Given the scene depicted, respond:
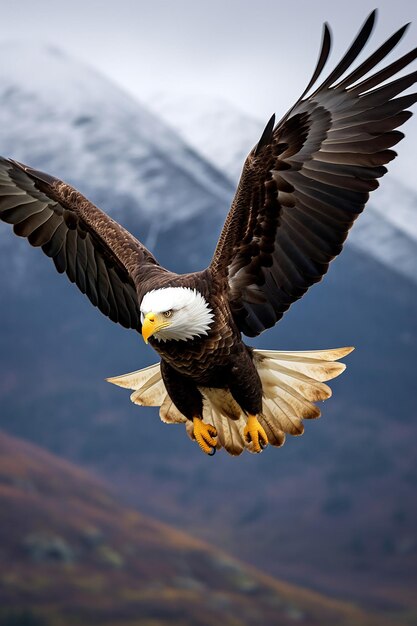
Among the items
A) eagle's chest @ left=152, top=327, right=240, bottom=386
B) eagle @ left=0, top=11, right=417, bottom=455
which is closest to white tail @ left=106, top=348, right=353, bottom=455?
eagle @ left=0, top=11, right=417, bottom=455

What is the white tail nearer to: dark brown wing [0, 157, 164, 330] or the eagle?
the eagle

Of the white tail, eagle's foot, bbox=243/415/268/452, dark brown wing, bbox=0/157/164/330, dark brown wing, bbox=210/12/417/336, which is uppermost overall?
dark brown wing, bbox=0/157/164/330

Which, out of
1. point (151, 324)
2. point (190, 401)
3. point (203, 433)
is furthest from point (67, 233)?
point (151, 324)

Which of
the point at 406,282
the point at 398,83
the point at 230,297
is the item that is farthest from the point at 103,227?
the point at 406,282

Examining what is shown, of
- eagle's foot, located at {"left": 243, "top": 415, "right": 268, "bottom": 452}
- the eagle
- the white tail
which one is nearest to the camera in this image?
the eagle

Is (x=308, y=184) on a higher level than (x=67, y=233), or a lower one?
lower

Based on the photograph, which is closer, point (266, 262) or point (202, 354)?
point (202, 354)

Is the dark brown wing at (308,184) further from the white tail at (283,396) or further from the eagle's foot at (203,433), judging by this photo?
the eagle's foot at (203,433)

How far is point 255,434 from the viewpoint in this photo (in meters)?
6.66

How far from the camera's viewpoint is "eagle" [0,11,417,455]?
5.96 metres

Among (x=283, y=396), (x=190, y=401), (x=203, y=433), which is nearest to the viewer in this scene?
(x=190, y=401)

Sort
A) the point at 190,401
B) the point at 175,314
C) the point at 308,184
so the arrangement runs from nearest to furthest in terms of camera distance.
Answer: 1. the point at 175,314
2. the point at 308,184
3. the point at 190,401

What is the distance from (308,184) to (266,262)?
1.55ft

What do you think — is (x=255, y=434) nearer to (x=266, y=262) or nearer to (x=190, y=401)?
(x=190, y=401)
